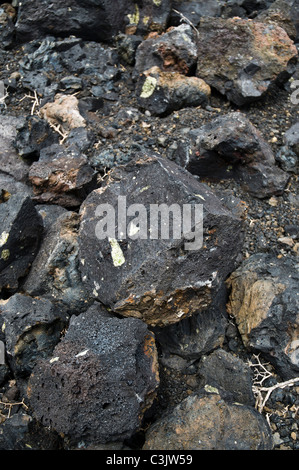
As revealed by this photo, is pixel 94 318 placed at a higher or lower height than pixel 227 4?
lower

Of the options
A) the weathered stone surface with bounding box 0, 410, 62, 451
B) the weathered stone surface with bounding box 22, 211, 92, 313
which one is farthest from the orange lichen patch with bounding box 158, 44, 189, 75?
the weathered stone surface with bounding box 0, 410, 62, 451

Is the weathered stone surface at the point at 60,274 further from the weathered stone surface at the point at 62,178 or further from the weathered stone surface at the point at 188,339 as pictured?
the weathered stone surface at the point at 188,339

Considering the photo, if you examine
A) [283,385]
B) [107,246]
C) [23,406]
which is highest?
[107,246]

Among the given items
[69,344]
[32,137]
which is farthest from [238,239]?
[32,137]

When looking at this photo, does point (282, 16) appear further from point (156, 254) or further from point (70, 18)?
point (156, 254)

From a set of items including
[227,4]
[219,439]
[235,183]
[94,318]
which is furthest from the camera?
[227,4]

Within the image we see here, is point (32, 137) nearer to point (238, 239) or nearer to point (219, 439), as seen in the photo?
point (238, 239)

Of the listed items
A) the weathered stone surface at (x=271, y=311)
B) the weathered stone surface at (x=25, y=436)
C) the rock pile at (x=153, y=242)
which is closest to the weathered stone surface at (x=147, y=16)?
the rock pile at (x=153, y=242)
